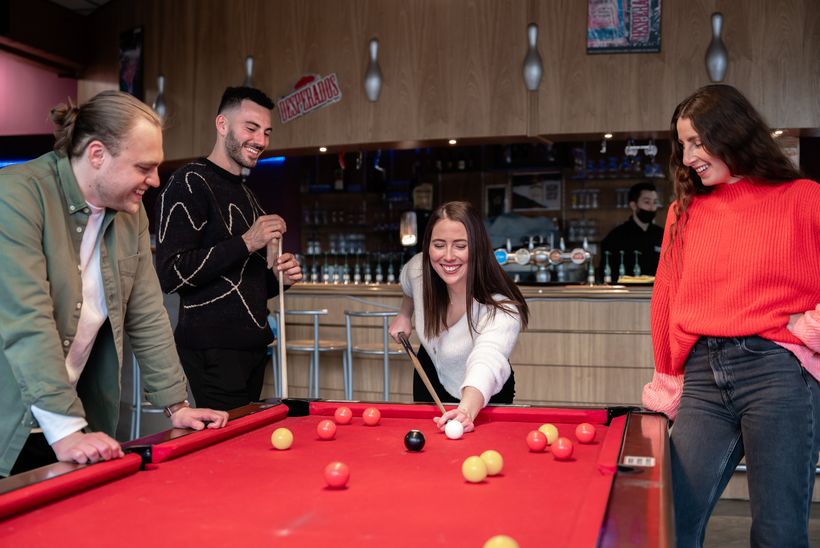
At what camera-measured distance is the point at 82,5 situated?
7930mm

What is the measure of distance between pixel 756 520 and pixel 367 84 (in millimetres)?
4813

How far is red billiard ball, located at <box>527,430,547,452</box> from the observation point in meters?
2.11

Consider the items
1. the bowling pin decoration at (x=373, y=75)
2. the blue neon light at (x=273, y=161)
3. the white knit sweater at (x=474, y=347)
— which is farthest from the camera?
the blue neon light at (x=273, y=161)

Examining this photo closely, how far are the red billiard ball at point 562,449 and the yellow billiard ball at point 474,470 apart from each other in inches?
11.2

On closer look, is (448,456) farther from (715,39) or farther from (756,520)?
(715,39)

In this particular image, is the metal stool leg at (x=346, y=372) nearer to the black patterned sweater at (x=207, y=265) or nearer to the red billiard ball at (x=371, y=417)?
the black patterned sweater at (x=207, y=265)

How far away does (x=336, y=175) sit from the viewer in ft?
31.1

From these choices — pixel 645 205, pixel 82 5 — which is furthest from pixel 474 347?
pixel 82 5

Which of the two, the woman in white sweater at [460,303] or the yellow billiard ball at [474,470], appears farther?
the woman in white sweater at [460,303]

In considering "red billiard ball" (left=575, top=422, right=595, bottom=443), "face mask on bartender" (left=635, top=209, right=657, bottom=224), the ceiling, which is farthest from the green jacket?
the ceiling

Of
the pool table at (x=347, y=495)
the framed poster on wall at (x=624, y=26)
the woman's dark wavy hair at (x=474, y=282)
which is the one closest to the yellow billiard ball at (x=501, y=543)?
the pool table at (x=347, y=495)

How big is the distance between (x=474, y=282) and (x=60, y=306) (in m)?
1.41

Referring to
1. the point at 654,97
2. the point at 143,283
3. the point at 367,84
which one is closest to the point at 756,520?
the point at 143,283

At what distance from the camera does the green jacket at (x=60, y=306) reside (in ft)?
6.23
